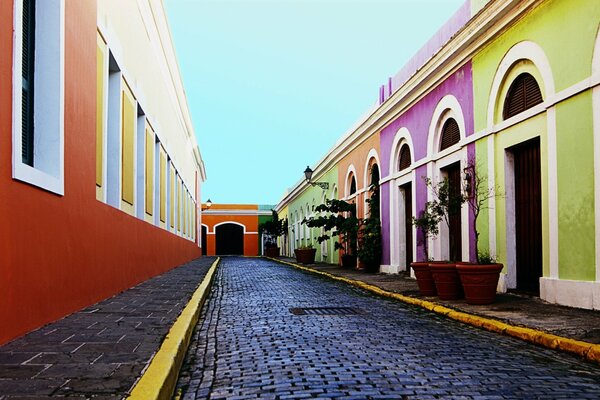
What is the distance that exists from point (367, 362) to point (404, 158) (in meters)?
11.4

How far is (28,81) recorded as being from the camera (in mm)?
5695

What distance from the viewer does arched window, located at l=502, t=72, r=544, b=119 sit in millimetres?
9023

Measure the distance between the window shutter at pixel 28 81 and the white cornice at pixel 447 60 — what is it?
261 inches

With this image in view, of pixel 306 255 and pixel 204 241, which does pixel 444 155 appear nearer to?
pixel 306 255

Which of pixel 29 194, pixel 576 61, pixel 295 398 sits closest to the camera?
pixel 295 398

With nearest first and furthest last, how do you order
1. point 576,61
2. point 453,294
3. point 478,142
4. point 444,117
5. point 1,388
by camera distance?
point 1,388 < point 576,61 < point 453,294 < point 478,142 < point 444,117

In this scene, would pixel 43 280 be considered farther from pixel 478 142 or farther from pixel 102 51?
pixel 478 142

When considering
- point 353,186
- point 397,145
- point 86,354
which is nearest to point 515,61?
point 397,145

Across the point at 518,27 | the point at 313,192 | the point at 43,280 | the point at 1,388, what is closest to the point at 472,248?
the point at 518,27

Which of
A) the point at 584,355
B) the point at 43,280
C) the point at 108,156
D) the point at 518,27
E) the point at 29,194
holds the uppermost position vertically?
the point at 518,27

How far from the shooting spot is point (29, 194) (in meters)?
4.93

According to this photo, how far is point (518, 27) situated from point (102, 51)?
6.14 metres

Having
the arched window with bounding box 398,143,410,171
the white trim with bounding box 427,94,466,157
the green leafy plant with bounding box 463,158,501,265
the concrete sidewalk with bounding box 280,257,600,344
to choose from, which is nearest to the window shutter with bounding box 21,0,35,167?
the concrete sidewalk with bounding box 280,257,600,344

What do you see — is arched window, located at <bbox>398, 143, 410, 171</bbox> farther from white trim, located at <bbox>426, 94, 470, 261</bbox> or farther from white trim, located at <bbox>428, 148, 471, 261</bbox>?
white trim, located at <bbox>428, 148, 471, 261</bbox>
